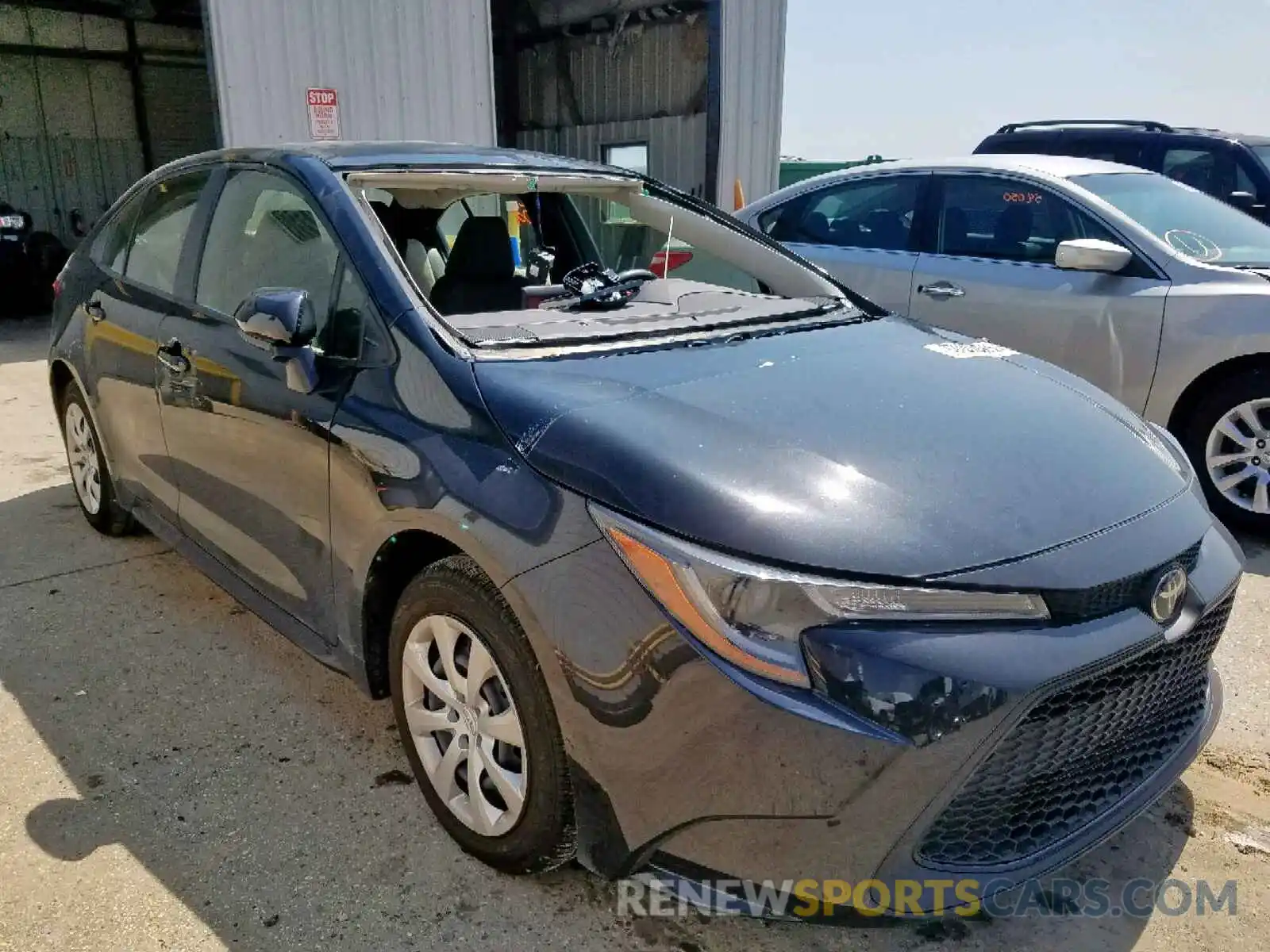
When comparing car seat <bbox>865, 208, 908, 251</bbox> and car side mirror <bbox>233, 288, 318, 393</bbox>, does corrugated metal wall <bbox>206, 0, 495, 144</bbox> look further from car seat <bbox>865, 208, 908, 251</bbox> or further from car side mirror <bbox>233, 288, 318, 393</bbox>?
car side mirror <bbox>233, 288, 318, 393</bbox>

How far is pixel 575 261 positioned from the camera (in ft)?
12.4

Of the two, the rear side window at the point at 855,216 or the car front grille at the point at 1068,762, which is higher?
the rear side window at the point at 855,216

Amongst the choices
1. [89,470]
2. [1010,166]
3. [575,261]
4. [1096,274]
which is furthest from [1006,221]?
[89,470]

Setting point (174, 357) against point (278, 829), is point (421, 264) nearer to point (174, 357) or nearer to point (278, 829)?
point (174, 357)

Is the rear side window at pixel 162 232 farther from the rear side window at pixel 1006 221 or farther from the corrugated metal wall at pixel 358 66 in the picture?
the corrugated metal wall at pixel 358 66

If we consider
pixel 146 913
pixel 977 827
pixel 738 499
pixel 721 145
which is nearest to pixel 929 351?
pixel 738 499

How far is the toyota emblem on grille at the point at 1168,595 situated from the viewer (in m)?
1.85

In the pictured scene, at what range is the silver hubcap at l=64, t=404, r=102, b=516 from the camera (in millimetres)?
4062

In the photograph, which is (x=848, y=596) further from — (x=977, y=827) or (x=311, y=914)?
(x=311, y=914)

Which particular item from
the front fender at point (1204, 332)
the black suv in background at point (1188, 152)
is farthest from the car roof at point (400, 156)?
the black suv in background at point (1188, 152)

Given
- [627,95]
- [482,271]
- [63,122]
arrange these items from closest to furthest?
[482,271] < [627,95] < [63,122]

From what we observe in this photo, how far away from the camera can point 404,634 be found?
2.27 meters

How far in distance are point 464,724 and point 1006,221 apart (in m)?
4.02

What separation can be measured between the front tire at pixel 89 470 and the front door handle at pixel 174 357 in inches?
38.2
